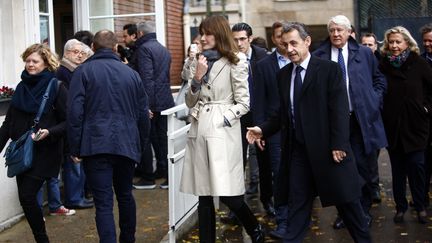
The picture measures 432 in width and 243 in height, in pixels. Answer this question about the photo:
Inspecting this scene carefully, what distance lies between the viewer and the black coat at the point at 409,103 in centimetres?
689

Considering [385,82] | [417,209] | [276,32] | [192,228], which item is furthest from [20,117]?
[417,209]

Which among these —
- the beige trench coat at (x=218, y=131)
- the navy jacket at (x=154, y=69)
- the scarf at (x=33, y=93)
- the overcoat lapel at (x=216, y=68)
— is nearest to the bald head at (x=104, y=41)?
the scarf at (x=33, y=93)

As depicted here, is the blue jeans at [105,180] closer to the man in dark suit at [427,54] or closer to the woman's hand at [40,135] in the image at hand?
the woman's hand at [40,135]

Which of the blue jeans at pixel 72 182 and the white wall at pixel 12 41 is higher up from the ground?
the white wall at pixel 12 41

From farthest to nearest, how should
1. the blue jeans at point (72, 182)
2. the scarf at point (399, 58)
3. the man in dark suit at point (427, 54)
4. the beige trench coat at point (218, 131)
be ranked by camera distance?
the blue jeans at point (72, 182) → the man in dark suit at point (427, 54) → the scarf at point (399, 58) → the beige trench coat at point (218, 131)

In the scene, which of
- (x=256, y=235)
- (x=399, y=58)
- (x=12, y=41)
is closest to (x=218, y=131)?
(x=256, y=235)

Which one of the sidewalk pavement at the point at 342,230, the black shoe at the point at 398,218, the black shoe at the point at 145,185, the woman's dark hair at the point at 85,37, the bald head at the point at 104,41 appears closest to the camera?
the bald head at the point at 104,41

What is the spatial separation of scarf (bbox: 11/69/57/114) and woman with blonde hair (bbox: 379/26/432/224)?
10.9ft

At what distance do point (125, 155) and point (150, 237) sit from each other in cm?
151

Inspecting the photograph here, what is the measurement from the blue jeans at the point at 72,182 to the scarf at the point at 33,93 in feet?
6.34

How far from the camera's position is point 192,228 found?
6.91m

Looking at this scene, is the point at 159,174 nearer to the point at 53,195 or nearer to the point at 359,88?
the point at 53,195

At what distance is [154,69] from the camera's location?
872 cm

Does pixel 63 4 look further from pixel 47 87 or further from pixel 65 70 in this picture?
pixel 47 87
